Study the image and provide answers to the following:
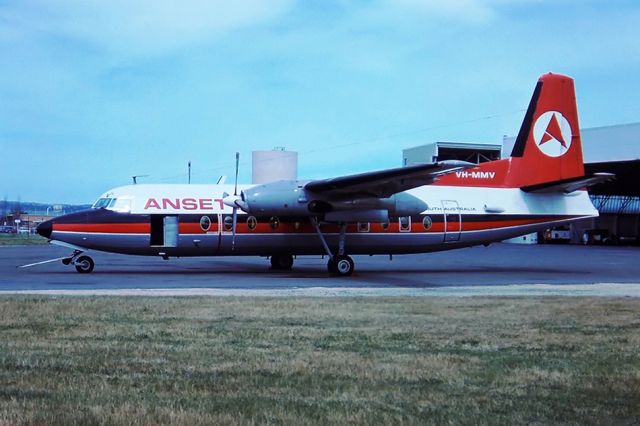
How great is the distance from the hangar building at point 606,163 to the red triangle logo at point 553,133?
834 centimetres

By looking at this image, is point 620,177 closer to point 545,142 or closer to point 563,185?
point 545,142

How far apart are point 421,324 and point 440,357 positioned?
279 centimetres

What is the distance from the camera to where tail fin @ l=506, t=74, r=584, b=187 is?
25.8 meters

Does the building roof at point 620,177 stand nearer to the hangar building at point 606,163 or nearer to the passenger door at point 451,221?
the hangar building at point 606,163

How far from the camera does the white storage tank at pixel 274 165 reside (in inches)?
1614

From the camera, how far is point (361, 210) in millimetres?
22438

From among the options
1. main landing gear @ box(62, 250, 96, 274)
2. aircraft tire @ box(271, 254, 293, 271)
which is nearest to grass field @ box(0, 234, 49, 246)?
main landing gear @ box(62, 250, 96, 274)

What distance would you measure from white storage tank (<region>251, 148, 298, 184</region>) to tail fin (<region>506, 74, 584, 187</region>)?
1683 cm

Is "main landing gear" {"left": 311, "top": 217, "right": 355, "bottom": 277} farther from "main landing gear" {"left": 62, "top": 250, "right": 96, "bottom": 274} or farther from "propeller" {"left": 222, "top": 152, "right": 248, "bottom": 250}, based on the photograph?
"main landing gear" {"left": 62, "top": 250, "right": 96, "bottom": 274}

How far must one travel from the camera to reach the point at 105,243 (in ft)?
72.1

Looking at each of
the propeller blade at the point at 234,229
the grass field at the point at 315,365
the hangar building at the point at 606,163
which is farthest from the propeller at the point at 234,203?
the hangar building at the point at 606,163

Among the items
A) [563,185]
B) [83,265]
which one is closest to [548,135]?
[563,185]

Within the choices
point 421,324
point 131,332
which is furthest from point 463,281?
point 131,332

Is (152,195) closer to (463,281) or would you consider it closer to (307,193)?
(307,193)
